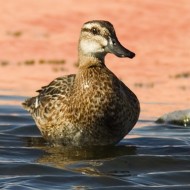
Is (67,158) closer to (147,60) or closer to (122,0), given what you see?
(147,60)

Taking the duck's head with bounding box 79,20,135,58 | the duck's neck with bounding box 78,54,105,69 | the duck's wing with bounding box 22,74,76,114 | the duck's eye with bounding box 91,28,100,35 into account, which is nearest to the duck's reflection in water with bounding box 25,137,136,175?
the duck's wing with bounding box 22,74,76,114

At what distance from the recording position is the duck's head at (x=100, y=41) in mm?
9633

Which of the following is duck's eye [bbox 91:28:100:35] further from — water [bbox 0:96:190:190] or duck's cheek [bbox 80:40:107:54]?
water [bbox 0:96:190:190]

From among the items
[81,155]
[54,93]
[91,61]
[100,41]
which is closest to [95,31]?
[100,41]

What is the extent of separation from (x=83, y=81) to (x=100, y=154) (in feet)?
2.70

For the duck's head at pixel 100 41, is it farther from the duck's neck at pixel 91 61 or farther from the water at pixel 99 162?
the water at pixel 99 162

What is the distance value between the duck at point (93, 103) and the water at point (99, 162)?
22cm

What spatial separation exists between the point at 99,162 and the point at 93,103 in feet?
2.34

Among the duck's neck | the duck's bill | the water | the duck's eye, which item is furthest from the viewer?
the duck's neck

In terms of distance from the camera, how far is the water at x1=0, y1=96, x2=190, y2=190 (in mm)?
8180

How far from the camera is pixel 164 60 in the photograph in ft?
69.3

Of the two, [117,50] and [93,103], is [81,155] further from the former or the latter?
[117,50]

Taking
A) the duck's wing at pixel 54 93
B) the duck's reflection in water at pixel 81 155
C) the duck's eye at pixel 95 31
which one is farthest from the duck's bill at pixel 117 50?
the duck's reflection in water at pixel 81 155

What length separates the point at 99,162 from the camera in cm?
923
